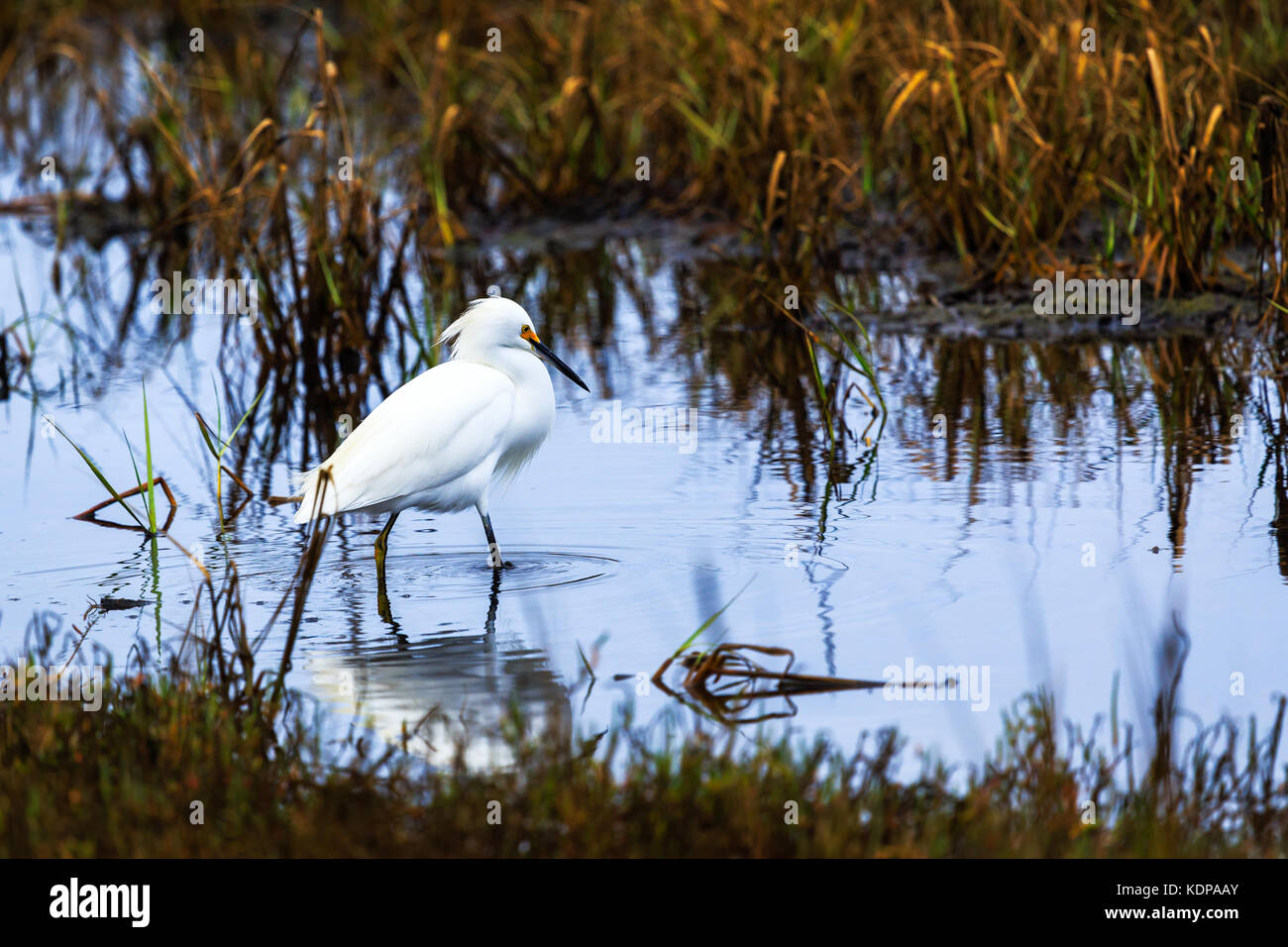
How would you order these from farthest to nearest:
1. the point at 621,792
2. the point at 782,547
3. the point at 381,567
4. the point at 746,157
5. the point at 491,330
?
the point at 746,157, the point at 491,330, the point at 782,547, the point at 381,567, the point at 621,792

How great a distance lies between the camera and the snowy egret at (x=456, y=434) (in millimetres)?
5988

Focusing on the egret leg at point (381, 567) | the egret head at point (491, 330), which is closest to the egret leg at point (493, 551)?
the egret leg at point (381, 567)

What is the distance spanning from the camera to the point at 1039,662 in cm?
489

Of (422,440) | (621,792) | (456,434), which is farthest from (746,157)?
(621,792)

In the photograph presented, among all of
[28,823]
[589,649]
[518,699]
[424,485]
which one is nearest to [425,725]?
[518,699]

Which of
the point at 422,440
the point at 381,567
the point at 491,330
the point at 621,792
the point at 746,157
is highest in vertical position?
the point at 746,157

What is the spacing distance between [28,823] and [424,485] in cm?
253

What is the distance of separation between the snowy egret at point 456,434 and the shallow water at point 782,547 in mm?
287

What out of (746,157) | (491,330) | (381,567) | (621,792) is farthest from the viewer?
(746,157)

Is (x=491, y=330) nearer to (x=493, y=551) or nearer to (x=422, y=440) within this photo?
(x=422, y=440)

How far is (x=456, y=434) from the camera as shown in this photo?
6.16m

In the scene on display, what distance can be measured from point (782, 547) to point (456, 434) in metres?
1.22

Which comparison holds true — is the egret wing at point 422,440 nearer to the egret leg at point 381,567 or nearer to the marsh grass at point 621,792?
the egret leg at point 381,567

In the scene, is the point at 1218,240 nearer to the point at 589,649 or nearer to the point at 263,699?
the point at 589,649
